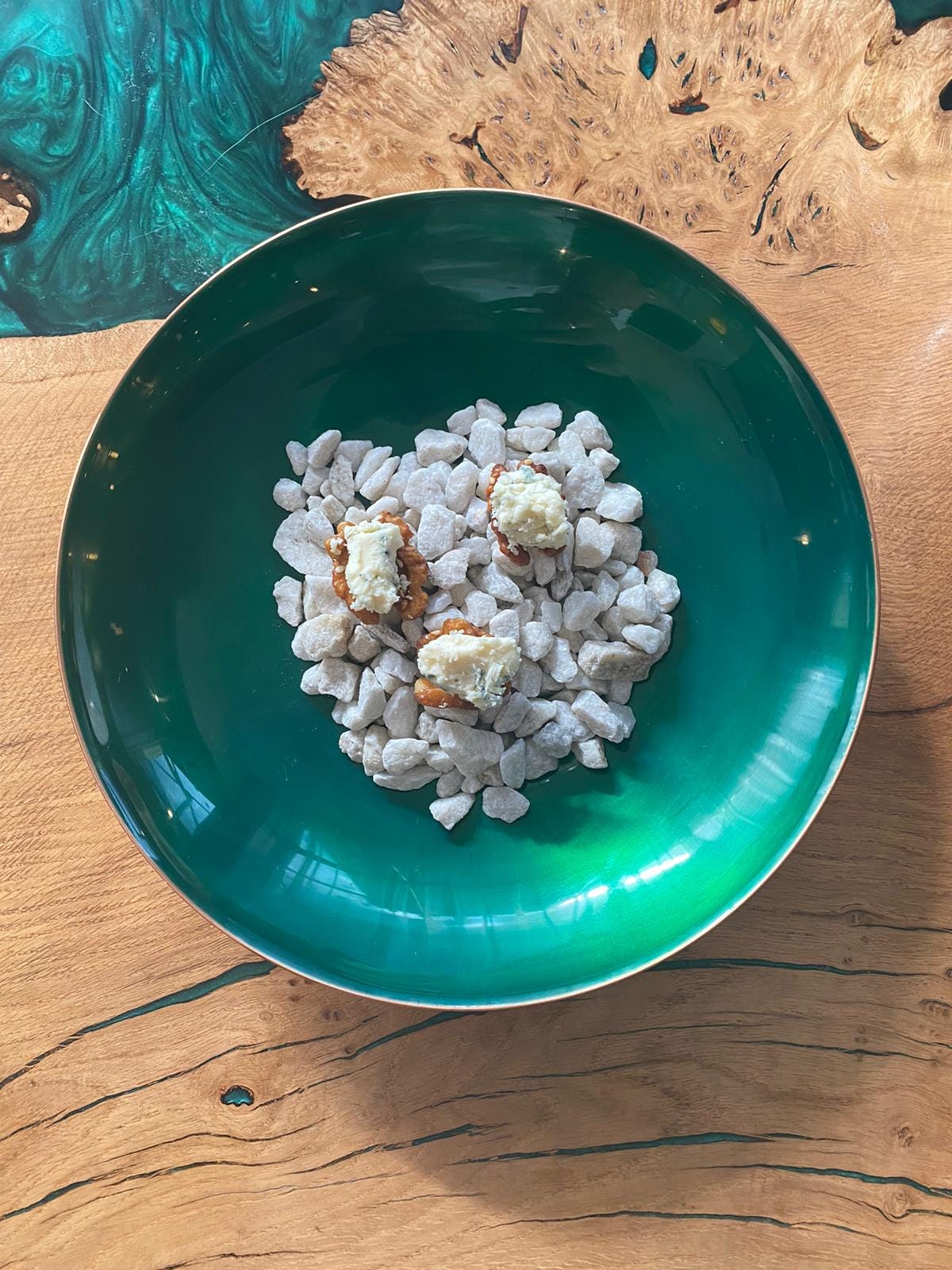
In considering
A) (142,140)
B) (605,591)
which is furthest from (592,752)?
(142,140)

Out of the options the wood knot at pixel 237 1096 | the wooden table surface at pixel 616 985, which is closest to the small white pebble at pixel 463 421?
the wooden table surface at pixel 616 985

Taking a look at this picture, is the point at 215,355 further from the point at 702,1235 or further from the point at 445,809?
the point at 702,1235

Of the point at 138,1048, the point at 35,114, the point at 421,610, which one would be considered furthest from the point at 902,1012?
the point at 35,114

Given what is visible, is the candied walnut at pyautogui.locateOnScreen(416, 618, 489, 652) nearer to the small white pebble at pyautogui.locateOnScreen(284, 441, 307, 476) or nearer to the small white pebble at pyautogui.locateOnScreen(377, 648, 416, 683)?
the small white pebble at pyautogui.locateOnScreen(377, 648, 416, 683)

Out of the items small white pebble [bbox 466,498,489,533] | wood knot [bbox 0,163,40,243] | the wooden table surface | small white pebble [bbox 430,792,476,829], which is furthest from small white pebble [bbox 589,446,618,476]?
wood knot [bbox 0,163,40,243]

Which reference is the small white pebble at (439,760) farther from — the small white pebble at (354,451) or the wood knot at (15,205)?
the wood knot at (15,205)

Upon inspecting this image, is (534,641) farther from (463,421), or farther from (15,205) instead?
(15,205)
